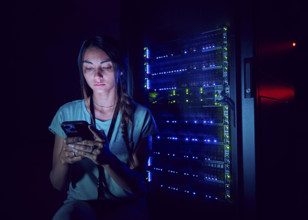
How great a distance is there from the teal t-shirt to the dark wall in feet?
1.48

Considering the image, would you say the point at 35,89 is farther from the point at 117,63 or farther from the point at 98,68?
the point at 117,63

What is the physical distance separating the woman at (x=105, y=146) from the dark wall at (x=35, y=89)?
17.8 inches

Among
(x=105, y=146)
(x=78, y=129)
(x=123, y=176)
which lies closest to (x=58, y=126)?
(x=78, y=129)

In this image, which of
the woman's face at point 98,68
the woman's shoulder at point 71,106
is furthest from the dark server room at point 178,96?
the woman's face at point 98,68

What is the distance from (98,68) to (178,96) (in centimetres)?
95

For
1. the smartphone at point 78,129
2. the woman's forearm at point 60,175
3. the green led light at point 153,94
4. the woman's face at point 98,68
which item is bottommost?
the woman's forearm at point 60,175

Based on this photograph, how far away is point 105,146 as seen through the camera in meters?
1.29

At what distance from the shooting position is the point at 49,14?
211cm

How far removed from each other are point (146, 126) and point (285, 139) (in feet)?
7.00

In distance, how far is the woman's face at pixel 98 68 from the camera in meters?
1.62

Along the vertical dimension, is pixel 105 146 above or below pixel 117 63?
below

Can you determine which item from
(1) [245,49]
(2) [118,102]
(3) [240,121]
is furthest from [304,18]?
(2) [118,102]

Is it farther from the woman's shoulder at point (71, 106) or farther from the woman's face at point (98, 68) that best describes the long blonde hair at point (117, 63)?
the woman's shoulder at point (71, 106)

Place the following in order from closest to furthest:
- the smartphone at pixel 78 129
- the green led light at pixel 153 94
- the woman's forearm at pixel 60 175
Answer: the smartphone at pixel 78 129 < the woman's forearm at pixel 60 175 < the green led light at pixel 153 94
